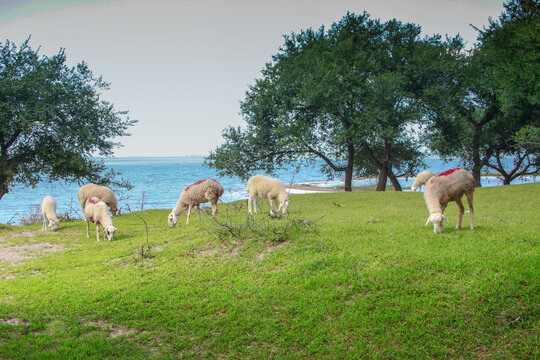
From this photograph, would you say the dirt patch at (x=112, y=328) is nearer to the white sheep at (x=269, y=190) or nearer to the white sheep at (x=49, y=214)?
the white sheep at (x=269, y=190)

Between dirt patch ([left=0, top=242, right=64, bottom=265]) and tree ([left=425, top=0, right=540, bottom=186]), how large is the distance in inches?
834

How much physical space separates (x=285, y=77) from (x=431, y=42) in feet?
38.1

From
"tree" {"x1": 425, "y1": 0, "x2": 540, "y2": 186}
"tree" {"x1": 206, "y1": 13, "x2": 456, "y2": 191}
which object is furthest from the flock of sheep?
"tree" {"x1": 425, "y1": 0, "x2": 540, "y2": 186}

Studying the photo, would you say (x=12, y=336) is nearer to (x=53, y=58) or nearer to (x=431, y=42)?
(x=53, y=58)

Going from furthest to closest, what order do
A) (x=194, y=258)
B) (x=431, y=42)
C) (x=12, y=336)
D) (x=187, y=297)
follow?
1. (x=431, y=42)
2. (x=194, y=258)
3. (x=187, y=297)
4. (x=12, y=336)

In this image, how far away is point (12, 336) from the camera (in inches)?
220

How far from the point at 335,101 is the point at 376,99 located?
8.71 ft

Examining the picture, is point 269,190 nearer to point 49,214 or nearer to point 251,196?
point 251,196

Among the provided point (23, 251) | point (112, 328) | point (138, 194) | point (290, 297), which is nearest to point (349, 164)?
point (23, 251)

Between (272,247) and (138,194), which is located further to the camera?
(138,194)

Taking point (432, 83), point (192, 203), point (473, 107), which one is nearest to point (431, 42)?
point (432, 83)

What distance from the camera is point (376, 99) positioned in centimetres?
2398

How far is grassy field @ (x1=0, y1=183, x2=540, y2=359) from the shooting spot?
17.2 ft

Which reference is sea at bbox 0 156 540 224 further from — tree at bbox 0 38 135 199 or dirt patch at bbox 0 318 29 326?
dirt patch at bbox 0 318 29 326
